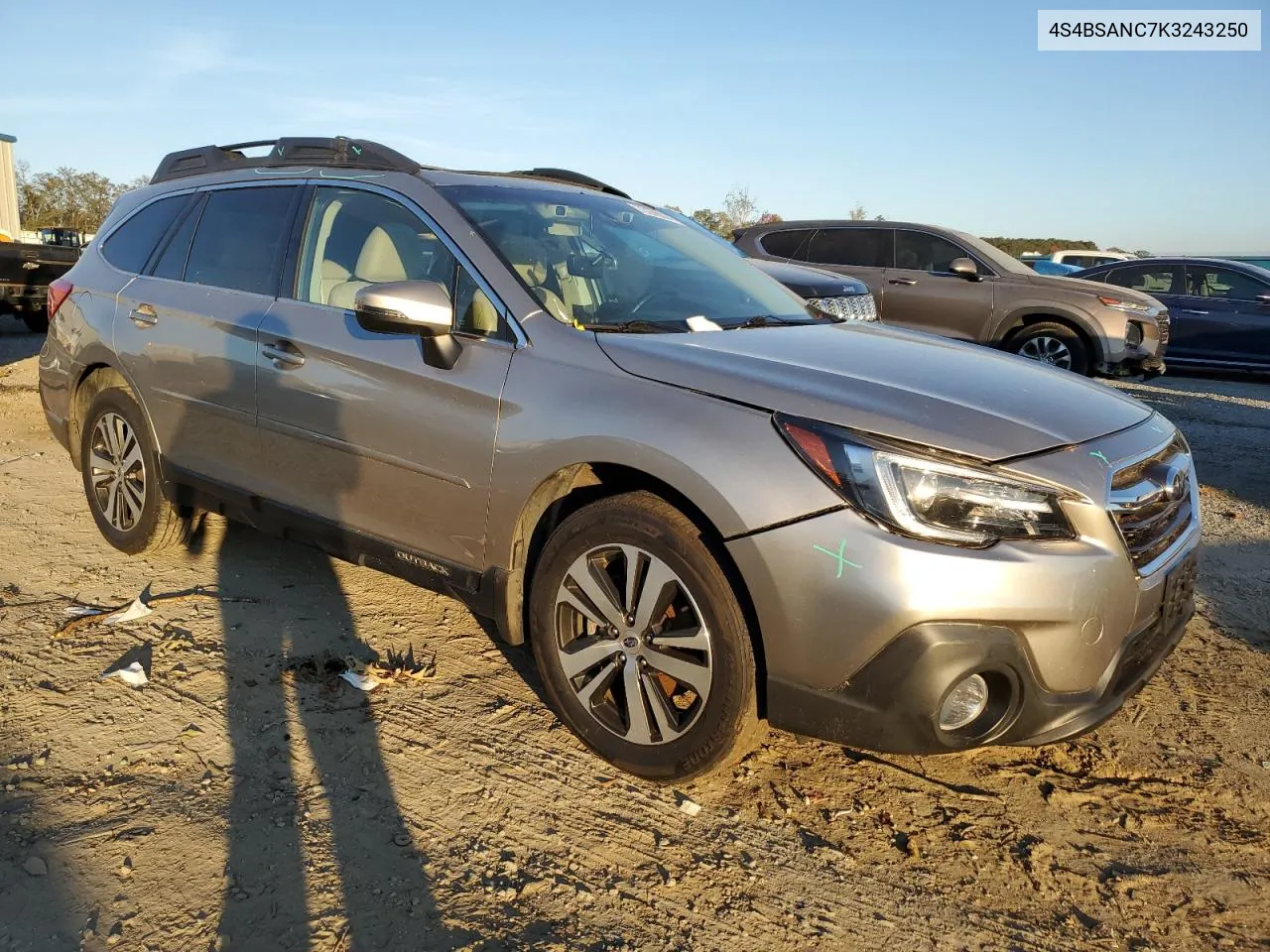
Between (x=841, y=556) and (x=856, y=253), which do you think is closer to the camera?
(x=841, y=556)

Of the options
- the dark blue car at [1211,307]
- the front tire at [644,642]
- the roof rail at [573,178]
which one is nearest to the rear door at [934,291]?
the dark blue car at [1211,307]

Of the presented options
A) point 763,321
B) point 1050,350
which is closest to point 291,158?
point 763,321

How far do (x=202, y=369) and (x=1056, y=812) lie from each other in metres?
3.53

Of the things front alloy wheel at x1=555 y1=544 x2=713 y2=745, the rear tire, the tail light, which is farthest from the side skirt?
the tail light

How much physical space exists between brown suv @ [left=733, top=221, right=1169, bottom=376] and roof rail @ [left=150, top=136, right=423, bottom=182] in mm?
7150

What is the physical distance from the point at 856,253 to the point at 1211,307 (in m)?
4.87

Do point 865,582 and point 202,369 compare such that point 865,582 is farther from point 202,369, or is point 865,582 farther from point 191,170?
point 191,170

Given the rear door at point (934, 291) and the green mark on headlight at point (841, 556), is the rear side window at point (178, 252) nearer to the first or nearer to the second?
the green mark on headlight at point (841, 556)

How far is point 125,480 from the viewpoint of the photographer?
4.55 m

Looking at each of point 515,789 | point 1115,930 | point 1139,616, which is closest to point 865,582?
point 1139,616

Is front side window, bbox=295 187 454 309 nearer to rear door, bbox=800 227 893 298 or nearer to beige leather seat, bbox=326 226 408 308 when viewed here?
beige leather seat, bbox=326 226 408 308

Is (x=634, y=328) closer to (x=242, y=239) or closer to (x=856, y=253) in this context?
(x=242, y=239)

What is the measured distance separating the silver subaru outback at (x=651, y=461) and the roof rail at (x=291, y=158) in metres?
0.02

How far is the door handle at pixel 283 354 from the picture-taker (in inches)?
142
